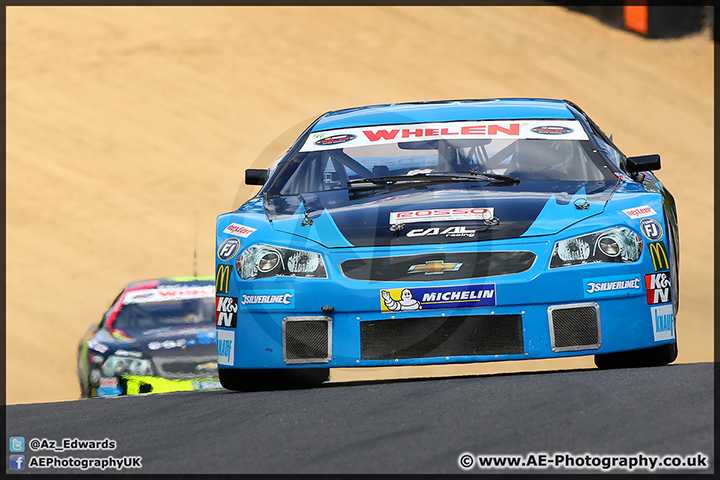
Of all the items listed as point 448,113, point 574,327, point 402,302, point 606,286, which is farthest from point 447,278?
point 448,113

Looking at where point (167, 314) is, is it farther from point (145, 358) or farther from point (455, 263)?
point (455, 263)

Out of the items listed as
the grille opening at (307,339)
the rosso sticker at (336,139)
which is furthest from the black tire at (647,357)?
the rosso sticker at (336,139)

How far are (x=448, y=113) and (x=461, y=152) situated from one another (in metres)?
0.41

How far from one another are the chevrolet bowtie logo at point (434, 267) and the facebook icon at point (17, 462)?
1.81 metres

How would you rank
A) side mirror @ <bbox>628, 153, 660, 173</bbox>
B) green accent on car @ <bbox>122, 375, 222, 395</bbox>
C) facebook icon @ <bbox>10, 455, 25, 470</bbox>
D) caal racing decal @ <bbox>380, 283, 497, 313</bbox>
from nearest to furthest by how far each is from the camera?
1. facebook icon @ <bbox>10, 455, 25, 470</bbox>
2. caal racing decal @ <bbox>380, 283, 497, 313</bbox>
3. side mirror @ <bbox>628, 153, 660, 173</bbox>
4. green accent on car @ <bbox>122, 375, 222, 395</bbox>

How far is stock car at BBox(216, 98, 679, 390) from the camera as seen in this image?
4781 mm

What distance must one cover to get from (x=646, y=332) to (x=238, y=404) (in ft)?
6.02

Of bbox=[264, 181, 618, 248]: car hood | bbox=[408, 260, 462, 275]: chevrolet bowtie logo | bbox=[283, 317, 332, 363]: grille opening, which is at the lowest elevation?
bbox=[283, 317, 332, 363]: grille opening

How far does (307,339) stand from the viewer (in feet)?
16.2

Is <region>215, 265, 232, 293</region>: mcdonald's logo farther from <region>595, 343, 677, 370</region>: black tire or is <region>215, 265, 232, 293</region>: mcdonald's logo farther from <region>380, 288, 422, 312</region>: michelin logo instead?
<region>595, 343, 677, 370</region>: black tire

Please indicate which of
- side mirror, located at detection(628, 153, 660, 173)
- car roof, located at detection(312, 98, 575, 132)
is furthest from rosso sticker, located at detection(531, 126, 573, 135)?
side mirror, located at detection(628, 153, 660, 173)

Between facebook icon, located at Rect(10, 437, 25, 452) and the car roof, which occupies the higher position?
the car roof

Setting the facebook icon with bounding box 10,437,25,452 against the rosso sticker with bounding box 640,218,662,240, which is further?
the rosso sticker with bounding box 640,218,662,240

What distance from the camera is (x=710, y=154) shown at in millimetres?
21297
